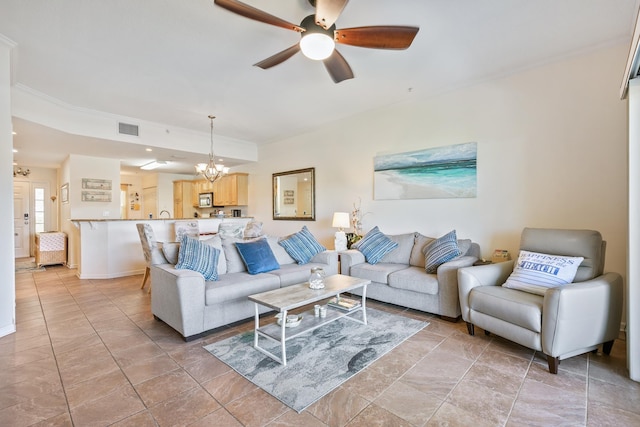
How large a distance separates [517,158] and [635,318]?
78.1 inches

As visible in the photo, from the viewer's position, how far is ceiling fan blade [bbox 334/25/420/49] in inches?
85.6

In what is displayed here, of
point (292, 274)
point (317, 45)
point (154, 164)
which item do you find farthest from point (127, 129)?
point (317, 45)

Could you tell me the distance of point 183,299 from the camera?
2676 millimetres

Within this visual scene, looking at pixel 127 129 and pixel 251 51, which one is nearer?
pixel 251 51

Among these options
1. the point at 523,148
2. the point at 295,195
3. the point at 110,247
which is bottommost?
the point at 110,247

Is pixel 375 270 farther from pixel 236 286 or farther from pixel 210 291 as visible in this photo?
pixel 210 291

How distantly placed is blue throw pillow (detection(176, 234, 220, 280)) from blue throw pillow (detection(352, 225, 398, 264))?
2039 mm

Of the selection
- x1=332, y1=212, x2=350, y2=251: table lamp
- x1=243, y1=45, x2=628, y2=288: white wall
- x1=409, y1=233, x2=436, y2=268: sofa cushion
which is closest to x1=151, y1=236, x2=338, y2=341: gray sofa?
x1=332, y1=212, x2=350, y2=251: table lamp

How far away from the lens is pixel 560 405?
1810 mm

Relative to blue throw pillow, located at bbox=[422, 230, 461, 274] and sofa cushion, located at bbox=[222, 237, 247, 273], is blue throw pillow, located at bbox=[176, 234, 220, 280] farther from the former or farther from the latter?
blue throw pillow, located at bbox=[422, 230, 461, 274]

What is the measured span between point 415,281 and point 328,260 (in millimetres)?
1203

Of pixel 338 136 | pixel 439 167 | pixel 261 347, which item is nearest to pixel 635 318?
pixel 439 167

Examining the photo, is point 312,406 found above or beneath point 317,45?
beneath

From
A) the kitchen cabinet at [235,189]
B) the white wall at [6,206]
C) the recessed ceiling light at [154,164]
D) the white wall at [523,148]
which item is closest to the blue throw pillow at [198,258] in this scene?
the white wall at [6,206]
